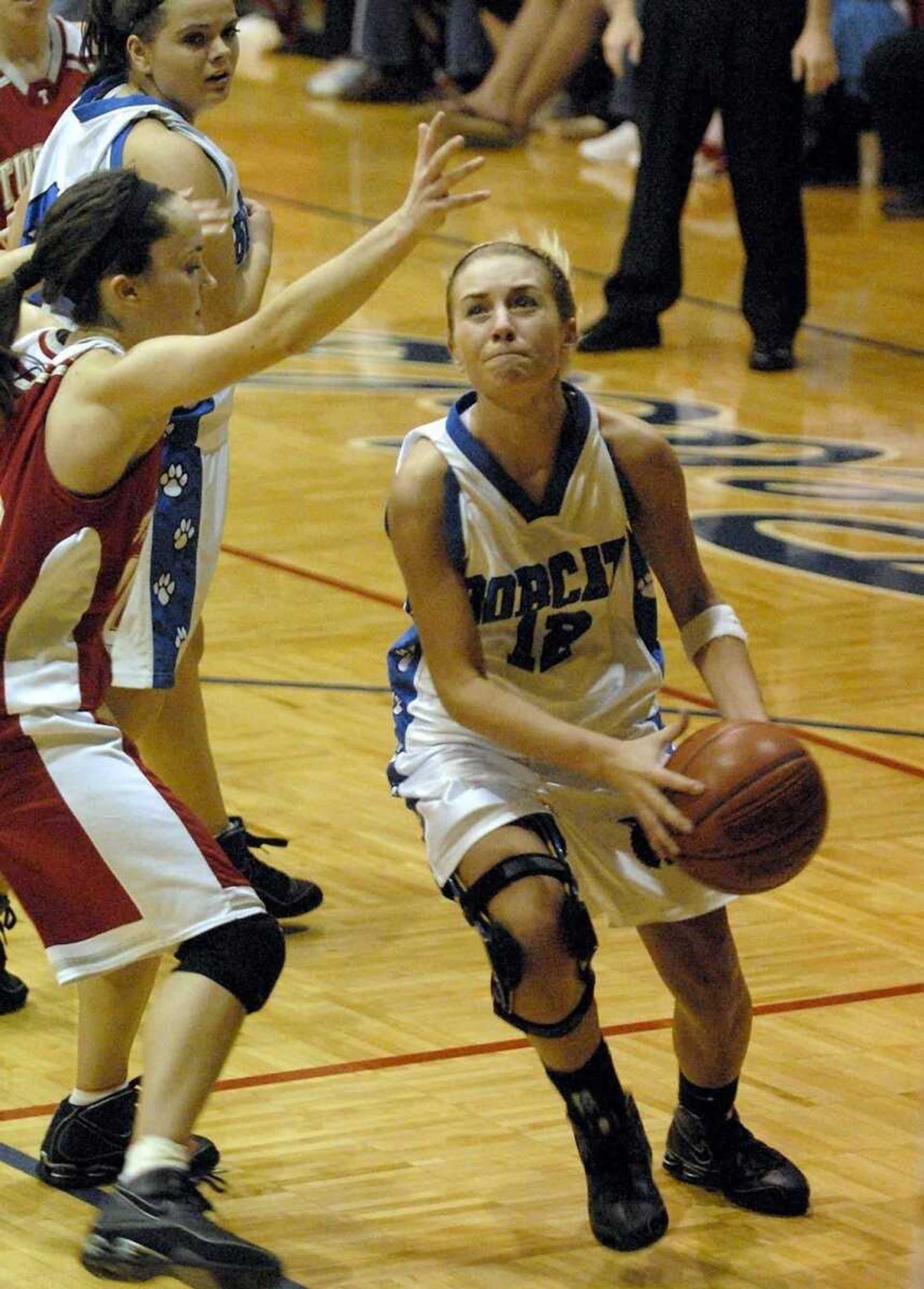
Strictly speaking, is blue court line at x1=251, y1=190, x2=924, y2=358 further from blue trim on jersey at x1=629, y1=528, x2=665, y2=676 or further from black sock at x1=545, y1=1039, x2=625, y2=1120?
black sock at x1=545, y1=1039, x2=625, y2=1120

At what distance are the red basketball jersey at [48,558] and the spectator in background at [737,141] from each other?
5.79 metres

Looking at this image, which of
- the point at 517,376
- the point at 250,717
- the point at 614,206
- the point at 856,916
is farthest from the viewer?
the point at 614,206

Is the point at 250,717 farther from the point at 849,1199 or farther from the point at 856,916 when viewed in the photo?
the point at 849,1199

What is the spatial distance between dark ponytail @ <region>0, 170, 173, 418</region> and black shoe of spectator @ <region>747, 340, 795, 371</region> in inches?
227

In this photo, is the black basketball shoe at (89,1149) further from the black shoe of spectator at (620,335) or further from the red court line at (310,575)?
the black shoe of spectator at (620,335)

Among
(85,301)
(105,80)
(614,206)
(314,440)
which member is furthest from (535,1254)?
(614,206)

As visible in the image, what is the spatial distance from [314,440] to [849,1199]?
4.89 m

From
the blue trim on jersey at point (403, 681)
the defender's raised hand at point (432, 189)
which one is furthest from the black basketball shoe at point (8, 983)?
the defender's raised hand at point (432, 189)

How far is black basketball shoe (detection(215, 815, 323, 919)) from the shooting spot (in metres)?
4.44

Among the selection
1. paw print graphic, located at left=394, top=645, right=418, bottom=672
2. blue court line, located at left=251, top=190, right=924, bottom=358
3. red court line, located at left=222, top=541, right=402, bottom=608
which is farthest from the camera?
blue court line, located at left=251, top=190, right=924, bottom=358

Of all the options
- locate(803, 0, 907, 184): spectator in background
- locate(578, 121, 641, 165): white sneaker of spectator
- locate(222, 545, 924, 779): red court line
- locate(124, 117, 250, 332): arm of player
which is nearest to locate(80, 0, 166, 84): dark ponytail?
locate(124, 117, 250, 332): arm of player

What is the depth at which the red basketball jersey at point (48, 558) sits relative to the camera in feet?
10.4

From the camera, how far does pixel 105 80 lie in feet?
14.2

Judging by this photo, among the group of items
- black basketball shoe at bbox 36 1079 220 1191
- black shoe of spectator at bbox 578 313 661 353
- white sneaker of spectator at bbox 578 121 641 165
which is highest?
black basketball shoe at bbox 36 1079 220 1191
